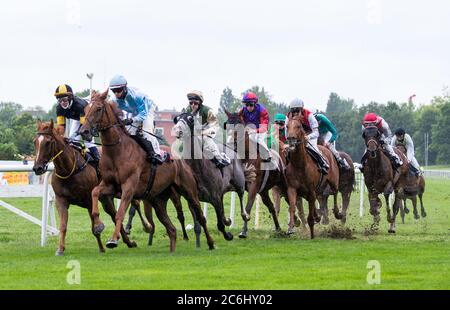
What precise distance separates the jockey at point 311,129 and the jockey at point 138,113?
309cm

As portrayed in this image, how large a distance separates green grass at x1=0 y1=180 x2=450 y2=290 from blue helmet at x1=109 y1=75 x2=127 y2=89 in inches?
82.5

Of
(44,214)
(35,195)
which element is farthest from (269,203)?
(35,195)

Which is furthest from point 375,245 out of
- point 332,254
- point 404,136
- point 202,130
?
point 404,136

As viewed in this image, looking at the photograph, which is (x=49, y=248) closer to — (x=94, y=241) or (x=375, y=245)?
(x=94, y=241)

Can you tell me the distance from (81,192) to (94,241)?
209 cm

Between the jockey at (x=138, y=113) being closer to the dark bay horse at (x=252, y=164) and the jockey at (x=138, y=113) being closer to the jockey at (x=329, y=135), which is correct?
the dark bay horse at (x=252, y=164)

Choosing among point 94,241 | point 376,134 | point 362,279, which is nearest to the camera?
point 362,279

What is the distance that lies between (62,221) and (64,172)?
0.62 metres

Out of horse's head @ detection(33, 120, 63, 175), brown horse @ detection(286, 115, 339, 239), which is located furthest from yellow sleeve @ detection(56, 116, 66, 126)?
brown horse @ detection(286, 115, 339, 239)

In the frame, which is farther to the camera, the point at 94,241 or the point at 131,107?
the point at 94,241

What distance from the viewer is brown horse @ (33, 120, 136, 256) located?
12.1 metres

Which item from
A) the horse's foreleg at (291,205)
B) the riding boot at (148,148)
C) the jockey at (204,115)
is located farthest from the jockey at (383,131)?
the riding boot at (148,148)

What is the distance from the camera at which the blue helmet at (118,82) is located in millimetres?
12523

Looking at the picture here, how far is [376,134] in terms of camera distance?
17.2m
